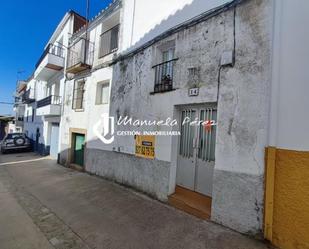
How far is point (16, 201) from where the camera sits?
6000mm

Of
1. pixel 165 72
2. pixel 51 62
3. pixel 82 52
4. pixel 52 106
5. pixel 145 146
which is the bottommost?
pixel 145 146

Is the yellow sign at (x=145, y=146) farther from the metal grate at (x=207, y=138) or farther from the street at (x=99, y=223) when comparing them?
the metal grate at (x=207, y=138)

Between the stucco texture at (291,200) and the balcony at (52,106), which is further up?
the balcony at (52,106)

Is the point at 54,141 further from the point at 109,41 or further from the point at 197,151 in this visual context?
the point at 197,151

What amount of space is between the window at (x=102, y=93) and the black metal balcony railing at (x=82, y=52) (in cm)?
140

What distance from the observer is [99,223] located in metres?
4.48

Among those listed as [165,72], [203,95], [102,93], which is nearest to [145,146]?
[165,72]

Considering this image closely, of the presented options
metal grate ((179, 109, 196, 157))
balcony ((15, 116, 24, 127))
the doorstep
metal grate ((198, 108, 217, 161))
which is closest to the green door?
metal grate ((179, 109, 196, 157))

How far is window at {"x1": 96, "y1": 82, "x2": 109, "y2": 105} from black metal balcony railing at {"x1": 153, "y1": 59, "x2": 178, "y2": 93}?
360 cm

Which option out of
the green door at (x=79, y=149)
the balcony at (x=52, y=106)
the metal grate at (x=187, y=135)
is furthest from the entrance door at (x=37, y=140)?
the metal grate at (x=187, y=135)

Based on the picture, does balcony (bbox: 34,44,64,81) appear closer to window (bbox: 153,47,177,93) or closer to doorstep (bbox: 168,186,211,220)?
window (bbox: 153,47,177,93)

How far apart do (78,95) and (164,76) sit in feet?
21.8

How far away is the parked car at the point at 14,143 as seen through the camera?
17.5 meters

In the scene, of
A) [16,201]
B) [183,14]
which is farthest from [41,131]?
[183,14]
